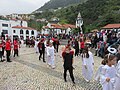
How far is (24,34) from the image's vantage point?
80750 millimetres

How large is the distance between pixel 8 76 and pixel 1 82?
126cm

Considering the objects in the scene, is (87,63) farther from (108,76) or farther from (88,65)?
(108,76)

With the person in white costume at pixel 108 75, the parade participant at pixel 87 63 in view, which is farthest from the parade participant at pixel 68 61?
the person in white costume at pixel 108 75

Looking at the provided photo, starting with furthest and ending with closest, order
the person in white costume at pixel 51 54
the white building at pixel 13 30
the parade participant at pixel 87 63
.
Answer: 1. the white building at pixel 13 30
2. the person in white costume at pixel 51 54
3. the parade participant at pixel 87 63

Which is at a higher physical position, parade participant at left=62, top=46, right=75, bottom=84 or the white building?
the white building

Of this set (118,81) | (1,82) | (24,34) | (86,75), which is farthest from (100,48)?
(24,34)

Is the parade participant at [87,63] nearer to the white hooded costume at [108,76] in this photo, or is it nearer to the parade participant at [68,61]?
the parade participant at [68,61]

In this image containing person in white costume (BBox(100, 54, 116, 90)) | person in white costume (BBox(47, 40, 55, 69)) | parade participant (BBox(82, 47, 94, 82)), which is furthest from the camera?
person in white costume (BBox(47, 40, 55, 69))

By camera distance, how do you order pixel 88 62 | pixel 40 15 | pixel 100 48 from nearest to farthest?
pixel 88 62
pixel 100 48
pixel 40 15

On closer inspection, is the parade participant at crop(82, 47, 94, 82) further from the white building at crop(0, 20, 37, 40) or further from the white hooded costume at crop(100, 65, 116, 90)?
the white building at crop(0, 20, 37, 40)

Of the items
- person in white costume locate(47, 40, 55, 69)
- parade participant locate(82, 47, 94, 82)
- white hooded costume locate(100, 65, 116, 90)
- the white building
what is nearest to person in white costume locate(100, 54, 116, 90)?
white hooded costume locate(100, 65, 116, 90)

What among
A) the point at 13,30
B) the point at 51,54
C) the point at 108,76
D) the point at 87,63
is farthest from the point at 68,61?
the point at 13,30

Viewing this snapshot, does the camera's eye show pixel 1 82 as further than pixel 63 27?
No

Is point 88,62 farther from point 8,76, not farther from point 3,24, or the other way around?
point 3,24
